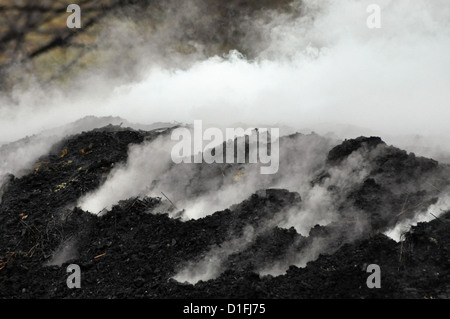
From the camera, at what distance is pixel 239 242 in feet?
17.1

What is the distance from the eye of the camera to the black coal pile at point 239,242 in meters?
4.46

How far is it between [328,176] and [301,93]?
400cm

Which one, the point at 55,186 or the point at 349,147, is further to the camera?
the point at 55,186

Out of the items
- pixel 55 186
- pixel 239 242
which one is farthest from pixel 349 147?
pixel 55 186

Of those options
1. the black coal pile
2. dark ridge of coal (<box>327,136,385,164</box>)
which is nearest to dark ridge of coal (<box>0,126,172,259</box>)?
the black coal pile

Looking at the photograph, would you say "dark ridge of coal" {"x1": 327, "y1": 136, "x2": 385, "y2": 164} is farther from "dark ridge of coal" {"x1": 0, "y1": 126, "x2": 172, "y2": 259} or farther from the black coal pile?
"dark ridge of coal" {"x1": 0, "y1": 126, "x2": 172, "y2": 259}

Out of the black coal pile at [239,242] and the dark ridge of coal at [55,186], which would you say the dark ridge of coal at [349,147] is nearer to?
the black coal pile at [239,242]

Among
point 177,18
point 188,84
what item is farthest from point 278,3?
point 188,84

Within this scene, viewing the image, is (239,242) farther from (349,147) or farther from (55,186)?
(55,186)

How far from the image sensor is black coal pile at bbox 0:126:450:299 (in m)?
4.46

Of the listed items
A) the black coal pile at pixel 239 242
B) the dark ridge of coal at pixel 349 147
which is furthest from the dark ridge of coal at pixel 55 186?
the dark ridge of coal at pixel 349 147

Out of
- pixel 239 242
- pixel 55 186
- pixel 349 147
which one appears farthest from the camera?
pixel 55 186
